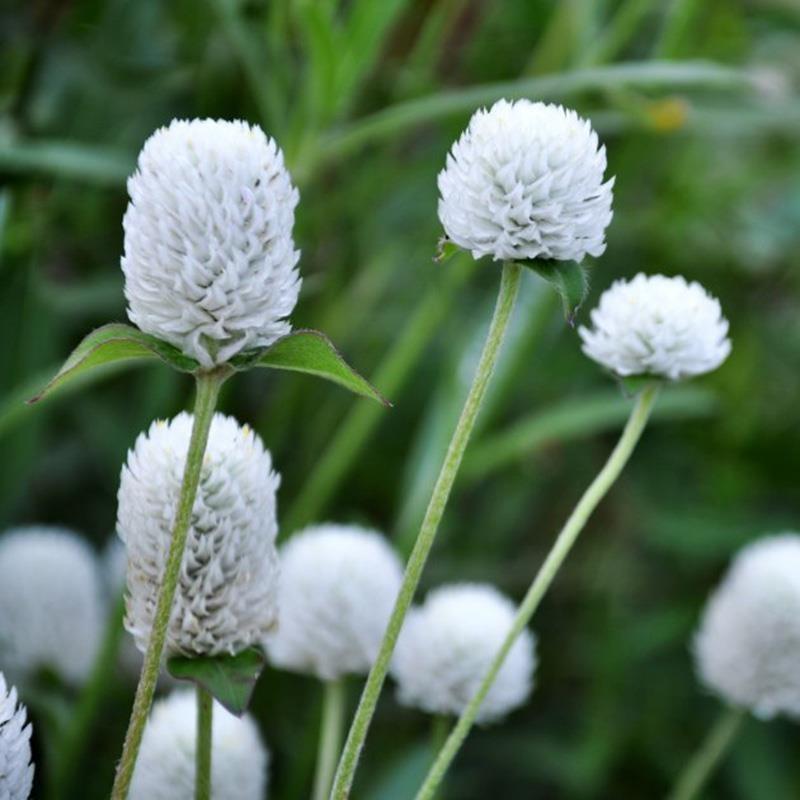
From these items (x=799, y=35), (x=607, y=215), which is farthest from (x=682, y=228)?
(x=607, y=215)

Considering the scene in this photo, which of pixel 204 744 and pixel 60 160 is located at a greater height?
pixel 60 160

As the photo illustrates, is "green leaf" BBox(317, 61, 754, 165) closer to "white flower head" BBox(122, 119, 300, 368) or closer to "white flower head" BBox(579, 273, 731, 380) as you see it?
"white flower head" BBox(579, 273, 731, 380)

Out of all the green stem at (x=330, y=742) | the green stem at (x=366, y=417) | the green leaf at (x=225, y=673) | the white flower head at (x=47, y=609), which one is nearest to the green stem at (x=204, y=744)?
the green leaf at (x=225, y=673)

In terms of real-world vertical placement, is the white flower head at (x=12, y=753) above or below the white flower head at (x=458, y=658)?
below

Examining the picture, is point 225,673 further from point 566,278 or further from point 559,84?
point 559,84

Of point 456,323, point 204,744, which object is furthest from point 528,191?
point 456,323

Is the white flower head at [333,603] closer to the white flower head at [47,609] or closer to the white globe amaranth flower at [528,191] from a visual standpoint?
the white flower head at [47,609]
